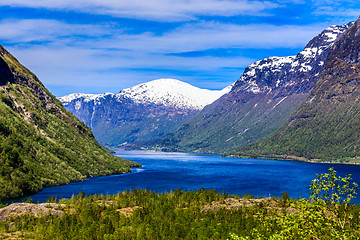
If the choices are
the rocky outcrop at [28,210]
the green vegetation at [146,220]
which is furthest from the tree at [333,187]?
the rocky outcrop at [28,210]

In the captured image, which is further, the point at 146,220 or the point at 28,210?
the point at 28,210

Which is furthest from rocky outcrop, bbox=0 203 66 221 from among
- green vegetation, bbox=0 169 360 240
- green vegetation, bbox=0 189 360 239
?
green vegetation, bbox=0 189 360 239

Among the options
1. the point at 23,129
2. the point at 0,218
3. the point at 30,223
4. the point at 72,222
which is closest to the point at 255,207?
the point at 72,222

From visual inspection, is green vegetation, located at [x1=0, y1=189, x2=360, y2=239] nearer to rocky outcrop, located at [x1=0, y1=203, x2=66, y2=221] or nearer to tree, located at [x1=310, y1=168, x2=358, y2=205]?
rocky outcrop, located at [x1=0, y1=203, x2=66, y2=221]

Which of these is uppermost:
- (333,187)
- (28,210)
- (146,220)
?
(333,187)

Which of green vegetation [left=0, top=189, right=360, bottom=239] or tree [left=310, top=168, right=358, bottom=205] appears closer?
tree [left=310, top=168, right=358, bottom=205]

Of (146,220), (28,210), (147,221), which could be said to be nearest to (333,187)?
(147,221)

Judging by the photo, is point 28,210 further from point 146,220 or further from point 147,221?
point 147,221

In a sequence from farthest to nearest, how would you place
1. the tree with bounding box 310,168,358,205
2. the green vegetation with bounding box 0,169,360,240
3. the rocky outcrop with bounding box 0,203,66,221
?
the rocky outcrop with bounding box 0,203,66,221
the green vegetation with bounding box 0,169,360,240
the tree with bounding box 310,168,358,205

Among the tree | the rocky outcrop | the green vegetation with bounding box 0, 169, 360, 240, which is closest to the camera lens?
the tree

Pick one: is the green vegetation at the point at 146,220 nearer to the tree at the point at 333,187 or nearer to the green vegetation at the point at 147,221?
the green vegetation at the point at 147,221

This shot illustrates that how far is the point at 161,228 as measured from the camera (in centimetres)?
7644

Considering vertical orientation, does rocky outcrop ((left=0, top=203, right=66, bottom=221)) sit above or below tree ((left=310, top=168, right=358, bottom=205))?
below

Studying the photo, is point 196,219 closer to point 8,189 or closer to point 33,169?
point 8,189
